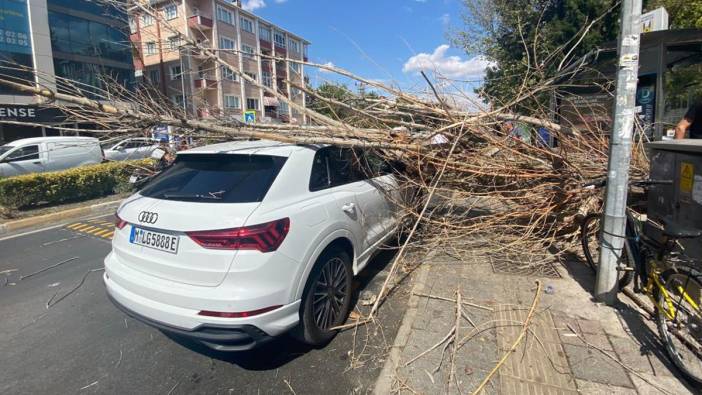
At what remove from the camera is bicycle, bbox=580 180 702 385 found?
8.33 ft

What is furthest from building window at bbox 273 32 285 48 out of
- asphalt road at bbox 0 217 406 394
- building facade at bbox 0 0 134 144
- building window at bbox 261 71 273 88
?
asphalt road at bbox 0 217 406 394

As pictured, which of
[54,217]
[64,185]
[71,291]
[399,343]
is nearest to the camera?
[399,343]

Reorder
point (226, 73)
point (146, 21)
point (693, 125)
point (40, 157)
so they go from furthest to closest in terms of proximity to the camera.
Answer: point (40, 157) < point (226, 73) < point (693, 125) < point (146, 21)

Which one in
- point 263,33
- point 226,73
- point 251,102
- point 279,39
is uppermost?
point 263,33

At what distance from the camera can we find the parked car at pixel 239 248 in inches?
97.1

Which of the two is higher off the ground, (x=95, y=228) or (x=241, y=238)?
(x=241, y=238)

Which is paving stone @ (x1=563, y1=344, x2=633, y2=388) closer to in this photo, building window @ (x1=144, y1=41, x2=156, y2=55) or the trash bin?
the trash bin

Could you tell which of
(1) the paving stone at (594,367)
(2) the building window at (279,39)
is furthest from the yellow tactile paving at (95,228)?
(2) the building window at (279,39)

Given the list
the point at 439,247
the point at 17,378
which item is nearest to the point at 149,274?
the point at 17,378

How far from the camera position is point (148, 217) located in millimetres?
2773

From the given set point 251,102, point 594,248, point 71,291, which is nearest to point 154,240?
point 71,291

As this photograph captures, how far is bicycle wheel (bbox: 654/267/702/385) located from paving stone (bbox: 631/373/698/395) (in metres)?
0.09

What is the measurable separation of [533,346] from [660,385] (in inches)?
29.9

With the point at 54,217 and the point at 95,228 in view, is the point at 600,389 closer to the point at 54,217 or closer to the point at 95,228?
the point at 95,228
